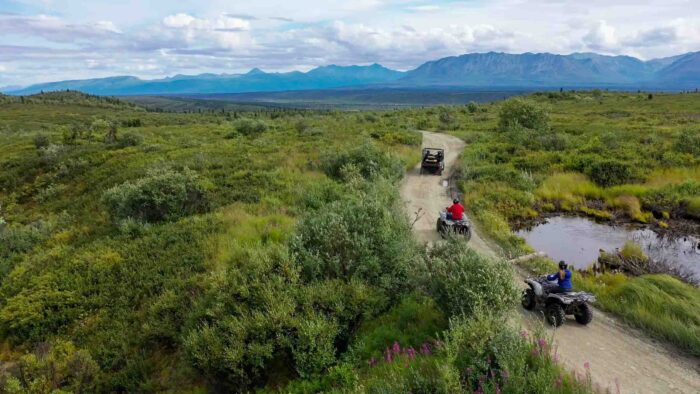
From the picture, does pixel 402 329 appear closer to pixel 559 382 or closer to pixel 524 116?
pixel 559 382

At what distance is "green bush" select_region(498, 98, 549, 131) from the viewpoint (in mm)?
41219

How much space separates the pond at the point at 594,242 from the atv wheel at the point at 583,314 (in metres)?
5.54

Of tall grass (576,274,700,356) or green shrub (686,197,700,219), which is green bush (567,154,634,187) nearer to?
green shrub (686,197,700,219)

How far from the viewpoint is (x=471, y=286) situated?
8.92m

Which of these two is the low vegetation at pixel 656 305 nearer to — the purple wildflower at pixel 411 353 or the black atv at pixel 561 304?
the black atv at pixel 561 304

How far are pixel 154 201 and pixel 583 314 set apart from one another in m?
16.5

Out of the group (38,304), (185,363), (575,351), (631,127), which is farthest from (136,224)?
(631,127)

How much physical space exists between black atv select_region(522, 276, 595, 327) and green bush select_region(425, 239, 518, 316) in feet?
→ 5.31

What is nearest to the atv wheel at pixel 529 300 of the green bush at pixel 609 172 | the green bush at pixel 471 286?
the green bush at pixel 471 286

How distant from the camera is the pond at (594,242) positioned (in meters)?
15.4

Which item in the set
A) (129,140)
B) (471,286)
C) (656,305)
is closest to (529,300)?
(471,286)

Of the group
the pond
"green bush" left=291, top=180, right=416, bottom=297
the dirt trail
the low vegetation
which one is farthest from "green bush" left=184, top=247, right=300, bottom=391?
the pond

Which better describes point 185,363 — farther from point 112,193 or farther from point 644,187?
point 644,187

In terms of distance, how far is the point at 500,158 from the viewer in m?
30.5
